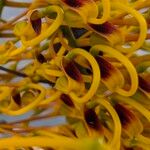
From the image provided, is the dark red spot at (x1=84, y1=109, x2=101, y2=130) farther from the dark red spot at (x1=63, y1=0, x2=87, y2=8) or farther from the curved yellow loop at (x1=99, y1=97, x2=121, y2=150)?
the dark red spot at (x1=63, y1=0, x2=87, y2=8)

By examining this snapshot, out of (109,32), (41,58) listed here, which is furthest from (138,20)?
(41,58)

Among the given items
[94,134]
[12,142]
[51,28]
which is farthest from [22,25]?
[12,142]

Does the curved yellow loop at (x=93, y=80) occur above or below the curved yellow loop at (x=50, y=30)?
below

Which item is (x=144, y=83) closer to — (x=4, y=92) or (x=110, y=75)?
(x=110, y=75)

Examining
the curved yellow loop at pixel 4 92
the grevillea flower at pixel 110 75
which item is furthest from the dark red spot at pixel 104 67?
the curved yellow loop at pixel 4 92

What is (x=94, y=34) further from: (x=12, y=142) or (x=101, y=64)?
(x=12, y=142)

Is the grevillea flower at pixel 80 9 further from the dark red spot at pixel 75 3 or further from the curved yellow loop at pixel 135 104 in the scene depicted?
the curved yellow loop at pixel 135 104
